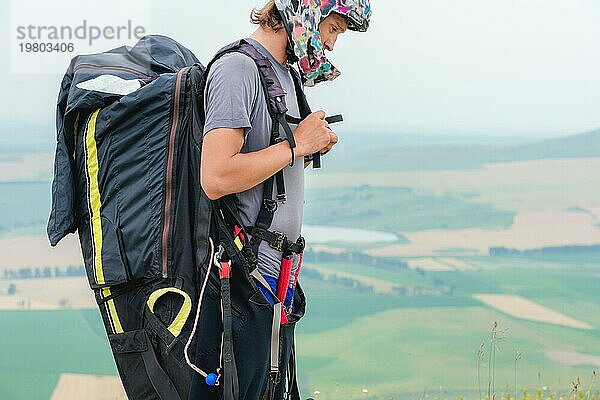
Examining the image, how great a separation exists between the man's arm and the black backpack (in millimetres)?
38

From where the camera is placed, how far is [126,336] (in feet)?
4.80

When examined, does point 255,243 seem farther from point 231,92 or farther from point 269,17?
point 269,17

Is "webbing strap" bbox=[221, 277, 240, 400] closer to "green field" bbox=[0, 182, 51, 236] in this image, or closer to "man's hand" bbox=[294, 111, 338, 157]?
"man's hand" bbox=[294, 111, 338, 157]

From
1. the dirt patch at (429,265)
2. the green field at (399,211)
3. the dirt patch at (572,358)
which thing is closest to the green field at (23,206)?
the green field at (399,211)

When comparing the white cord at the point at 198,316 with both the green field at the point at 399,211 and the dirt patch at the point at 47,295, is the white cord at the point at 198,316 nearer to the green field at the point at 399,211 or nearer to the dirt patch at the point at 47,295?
the dirt patch at the point at 47,295

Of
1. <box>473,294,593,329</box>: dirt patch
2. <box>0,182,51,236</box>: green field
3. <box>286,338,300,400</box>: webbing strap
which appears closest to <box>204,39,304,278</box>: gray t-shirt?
<box>286,338,300,400</box>: webbing strap

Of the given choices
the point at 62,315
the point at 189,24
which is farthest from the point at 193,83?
the point at 62,315

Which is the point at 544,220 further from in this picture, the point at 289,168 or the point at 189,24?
the point at 289,168

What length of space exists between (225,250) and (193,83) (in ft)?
0.88

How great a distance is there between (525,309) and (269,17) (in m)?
2.04

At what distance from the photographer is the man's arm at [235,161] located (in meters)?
1.27

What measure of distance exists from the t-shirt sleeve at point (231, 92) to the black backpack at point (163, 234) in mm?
33

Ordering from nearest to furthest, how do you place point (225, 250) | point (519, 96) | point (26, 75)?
point (225, 250) < point (26, 75) < point (519, 96)

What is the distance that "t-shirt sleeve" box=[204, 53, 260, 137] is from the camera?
4.14 ft
